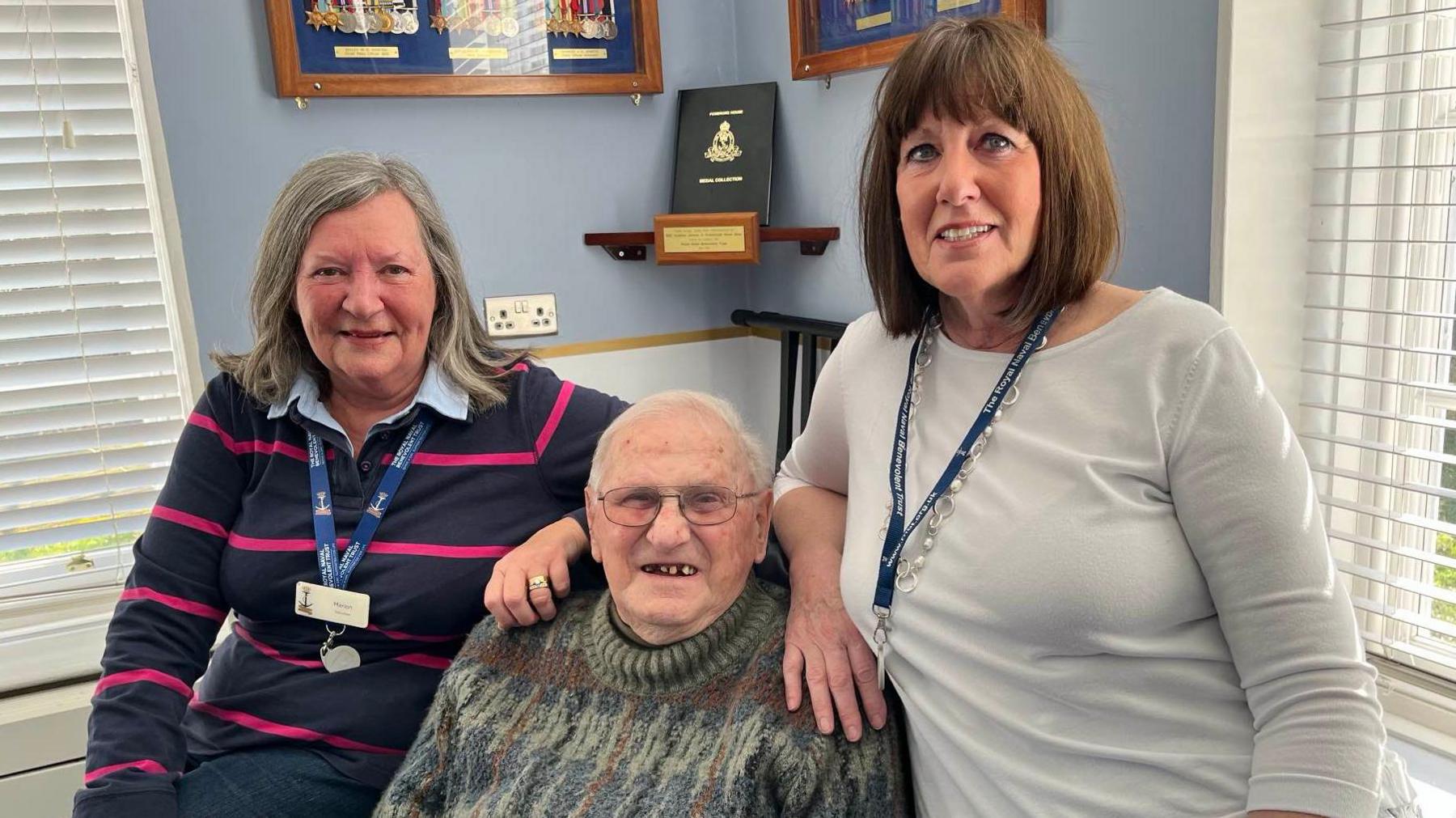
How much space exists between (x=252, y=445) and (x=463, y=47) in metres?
1.51

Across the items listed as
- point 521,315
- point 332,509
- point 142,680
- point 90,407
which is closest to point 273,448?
point 332,509

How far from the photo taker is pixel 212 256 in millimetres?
2627

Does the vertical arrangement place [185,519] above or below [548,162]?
below

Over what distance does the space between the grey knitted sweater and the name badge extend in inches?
7.2

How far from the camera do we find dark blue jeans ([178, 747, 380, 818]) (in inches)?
59.4

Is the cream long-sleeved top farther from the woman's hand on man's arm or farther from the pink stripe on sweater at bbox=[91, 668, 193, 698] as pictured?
the pink stripe on sweater at bbox=[91, 668, 193, 698]

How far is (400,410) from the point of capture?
5.41 feet

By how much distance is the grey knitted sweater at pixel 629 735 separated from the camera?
1206mm

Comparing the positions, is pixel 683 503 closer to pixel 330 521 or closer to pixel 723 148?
pixel 330 521

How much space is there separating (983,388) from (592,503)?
21.9 inches

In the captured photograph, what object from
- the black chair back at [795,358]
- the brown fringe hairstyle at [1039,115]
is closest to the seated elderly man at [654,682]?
the brown fringe hairstyle at [1039,115]

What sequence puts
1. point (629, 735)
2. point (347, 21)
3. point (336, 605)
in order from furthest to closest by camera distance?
point (347, 21) → point (336, 605) → point (629, 735)

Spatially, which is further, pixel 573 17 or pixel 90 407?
pixel 573 17

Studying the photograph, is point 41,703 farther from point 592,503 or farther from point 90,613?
point 592,503
